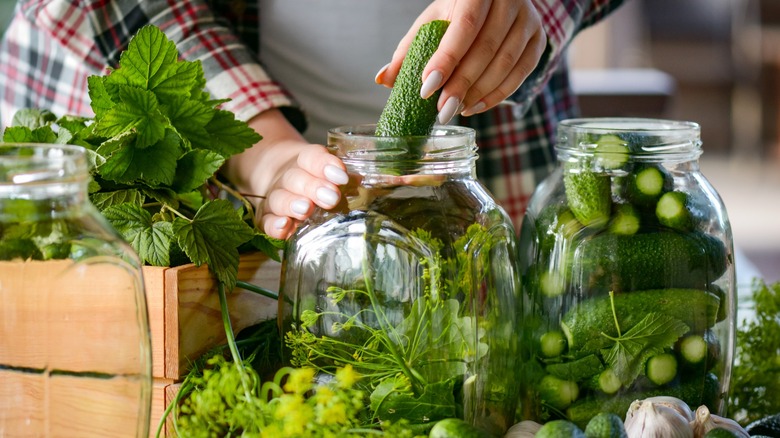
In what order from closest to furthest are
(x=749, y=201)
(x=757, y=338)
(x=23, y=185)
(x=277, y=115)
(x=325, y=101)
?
(x=23, y=185) < (x=757, y=338) < (x=277, y=115) < (x=325, y=101) < (x=749, y=201)

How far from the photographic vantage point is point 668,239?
0.58 m

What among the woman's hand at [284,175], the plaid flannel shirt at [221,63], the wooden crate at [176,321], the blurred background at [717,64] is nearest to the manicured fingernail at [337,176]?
the woman's hand at [284,175]

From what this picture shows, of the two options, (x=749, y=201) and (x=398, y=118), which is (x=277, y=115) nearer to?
(x=398, y=118)

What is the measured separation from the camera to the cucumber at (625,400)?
0.57 meters

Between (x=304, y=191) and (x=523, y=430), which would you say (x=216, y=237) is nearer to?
(x=304, y=191)

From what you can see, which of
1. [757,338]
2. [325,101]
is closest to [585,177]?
[757,338]

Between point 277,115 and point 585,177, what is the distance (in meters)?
0.38

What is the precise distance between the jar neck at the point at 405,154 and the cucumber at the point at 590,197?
0.26 feet

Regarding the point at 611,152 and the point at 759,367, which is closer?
the point at 611,152

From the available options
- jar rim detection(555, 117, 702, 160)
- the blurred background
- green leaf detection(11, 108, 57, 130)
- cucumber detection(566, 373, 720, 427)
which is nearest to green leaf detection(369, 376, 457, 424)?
cucumber detection(566, 373, 720, 427)

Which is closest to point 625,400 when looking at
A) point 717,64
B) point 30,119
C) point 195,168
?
point 195,168

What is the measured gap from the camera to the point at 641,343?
1.86 feet

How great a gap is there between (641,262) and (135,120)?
35 centimetres

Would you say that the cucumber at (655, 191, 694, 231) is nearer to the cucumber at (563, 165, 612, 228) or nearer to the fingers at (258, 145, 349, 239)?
the cucumber at (563, 165, 612, 228)
